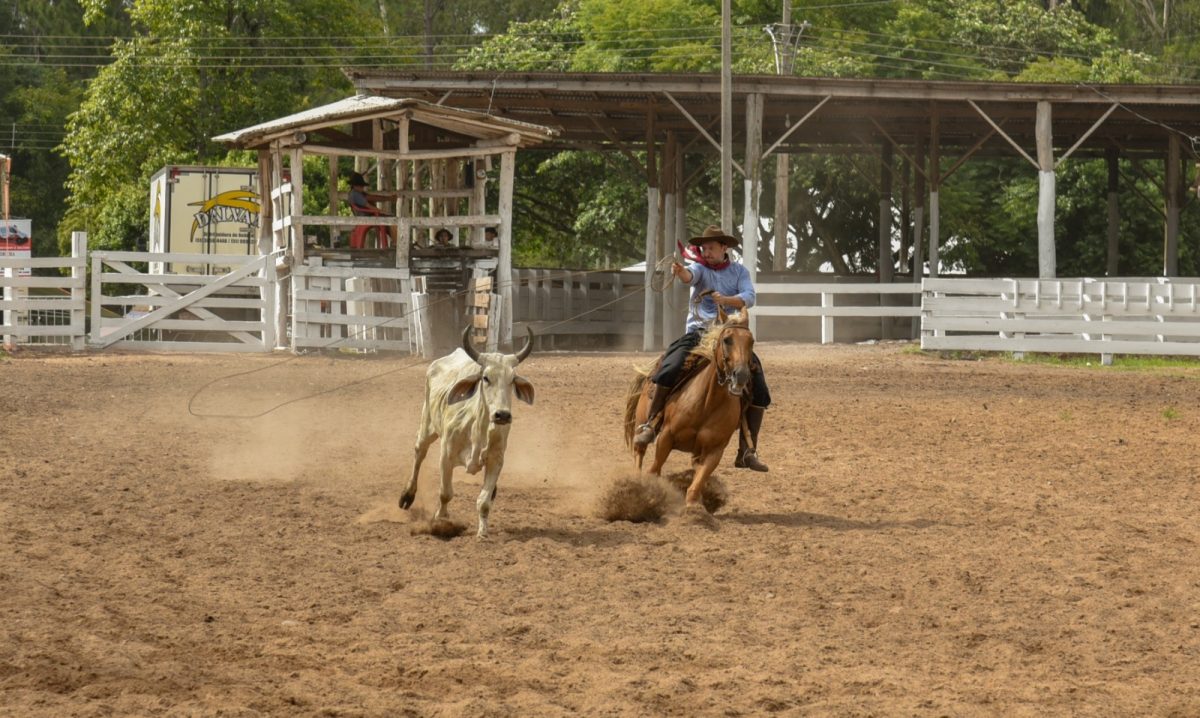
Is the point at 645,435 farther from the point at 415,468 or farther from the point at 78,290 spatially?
the point at 78,290

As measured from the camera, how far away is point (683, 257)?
38.3 ft

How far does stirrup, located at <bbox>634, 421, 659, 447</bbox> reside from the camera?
10766 millimetres

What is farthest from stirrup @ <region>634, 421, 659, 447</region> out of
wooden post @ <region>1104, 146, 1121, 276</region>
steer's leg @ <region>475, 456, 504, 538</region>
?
wooden post @ <region>1104, 146, 1121, 276</region>

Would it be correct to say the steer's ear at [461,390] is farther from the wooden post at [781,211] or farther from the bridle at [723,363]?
the wooden post at [781,211]

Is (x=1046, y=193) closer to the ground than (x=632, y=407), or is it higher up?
higher up

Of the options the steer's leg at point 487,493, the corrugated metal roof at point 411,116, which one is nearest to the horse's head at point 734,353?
the steer's leg at point 487,493

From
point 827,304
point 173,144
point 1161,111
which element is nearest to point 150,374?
point 827,304

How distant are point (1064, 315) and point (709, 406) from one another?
656 inches

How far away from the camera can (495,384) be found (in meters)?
9.32

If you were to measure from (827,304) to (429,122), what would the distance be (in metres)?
7.60

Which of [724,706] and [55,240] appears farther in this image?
[55,240]

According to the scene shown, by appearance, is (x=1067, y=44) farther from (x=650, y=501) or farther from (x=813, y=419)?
(x=650, y=501)

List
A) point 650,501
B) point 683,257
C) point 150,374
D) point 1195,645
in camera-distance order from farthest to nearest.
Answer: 1. point 150,374
2. point 683,257
3. point 650,501
4. point 1195,645

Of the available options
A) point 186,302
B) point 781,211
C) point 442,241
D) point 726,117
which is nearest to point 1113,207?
point 781,211
